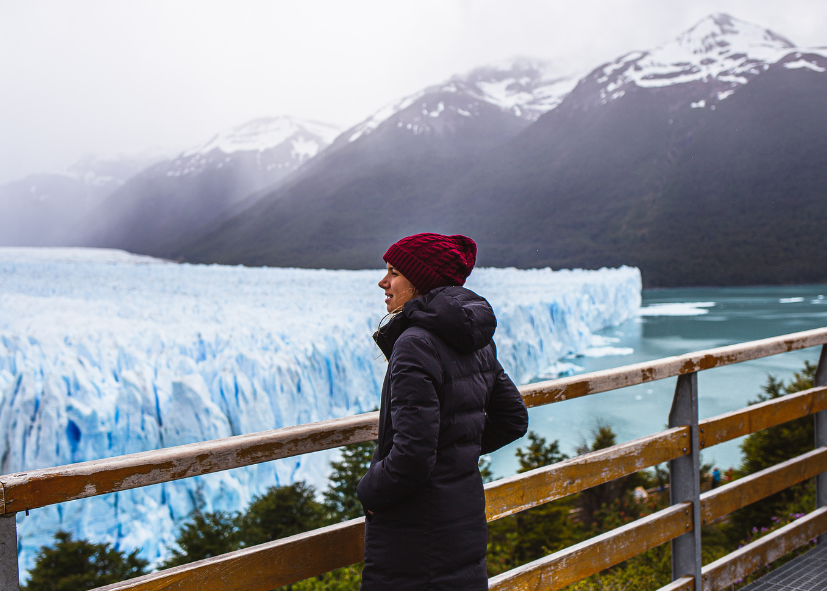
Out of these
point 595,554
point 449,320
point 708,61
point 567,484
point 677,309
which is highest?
point 708,61

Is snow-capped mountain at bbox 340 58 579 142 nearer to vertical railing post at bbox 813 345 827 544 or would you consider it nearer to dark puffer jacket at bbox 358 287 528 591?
vertical railing post at bbox 813 345 827 544

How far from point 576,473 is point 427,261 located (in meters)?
0.49

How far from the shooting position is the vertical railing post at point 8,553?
19.9 inches

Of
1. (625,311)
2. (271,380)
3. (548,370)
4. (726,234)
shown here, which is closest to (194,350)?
(271,380)

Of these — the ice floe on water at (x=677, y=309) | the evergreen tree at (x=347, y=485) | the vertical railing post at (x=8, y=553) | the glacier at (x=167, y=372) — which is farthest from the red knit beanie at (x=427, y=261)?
the ice floe on water at (x=677, y=309)

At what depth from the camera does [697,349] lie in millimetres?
9977

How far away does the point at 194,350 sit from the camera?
538 cm

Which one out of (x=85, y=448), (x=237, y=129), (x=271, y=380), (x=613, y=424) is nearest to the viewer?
(x=85, y=448)

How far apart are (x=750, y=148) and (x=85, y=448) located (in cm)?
1579

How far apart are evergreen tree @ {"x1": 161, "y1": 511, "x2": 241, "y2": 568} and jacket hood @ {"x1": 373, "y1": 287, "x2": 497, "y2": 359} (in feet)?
12.1

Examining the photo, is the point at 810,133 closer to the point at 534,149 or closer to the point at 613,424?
the point at 534,149

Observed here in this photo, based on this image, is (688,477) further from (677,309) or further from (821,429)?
(677,309)

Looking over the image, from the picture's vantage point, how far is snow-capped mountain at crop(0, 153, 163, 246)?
10914mm

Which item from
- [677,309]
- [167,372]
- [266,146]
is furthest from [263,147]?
[167,372]
